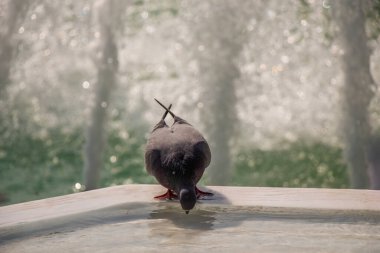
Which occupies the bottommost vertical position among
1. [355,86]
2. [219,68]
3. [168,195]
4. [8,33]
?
[168,195]

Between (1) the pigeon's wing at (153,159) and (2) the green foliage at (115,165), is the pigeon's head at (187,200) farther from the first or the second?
(2) the green foliage at (115,165)

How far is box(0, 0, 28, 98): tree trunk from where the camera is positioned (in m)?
7.23

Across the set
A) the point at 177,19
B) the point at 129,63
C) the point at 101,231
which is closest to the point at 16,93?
the point at 129,63

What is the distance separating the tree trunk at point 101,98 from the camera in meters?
6.23

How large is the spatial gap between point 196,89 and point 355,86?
1.79 meters

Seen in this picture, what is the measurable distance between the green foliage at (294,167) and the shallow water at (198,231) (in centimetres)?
326

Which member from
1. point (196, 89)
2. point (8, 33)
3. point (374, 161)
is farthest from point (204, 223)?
point (8, 33)

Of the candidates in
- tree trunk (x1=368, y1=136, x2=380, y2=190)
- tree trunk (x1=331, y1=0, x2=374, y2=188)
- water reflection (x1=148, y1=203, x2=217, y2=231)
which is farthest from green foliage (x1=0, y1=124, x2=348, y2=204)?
water reflection (x1=148, y1=203, x2=217, y2=231)

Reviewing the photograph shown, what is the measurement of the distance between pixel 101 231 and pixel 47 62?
17.9 ft

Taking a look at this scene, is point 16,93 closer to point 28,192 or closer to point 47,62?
point 47,62

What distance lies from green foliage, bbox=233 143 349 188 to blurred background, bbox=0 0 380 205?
14 mm

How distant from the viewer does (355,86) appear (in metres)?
6.60

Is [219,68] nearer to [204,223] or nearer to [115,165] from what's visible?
[115,165]

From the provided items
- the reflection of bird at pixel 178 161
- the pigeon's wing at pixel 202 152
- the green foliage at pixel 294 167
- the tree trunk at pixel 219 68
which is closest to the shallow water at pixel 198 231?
the reflection of bird at pixel 178 161
